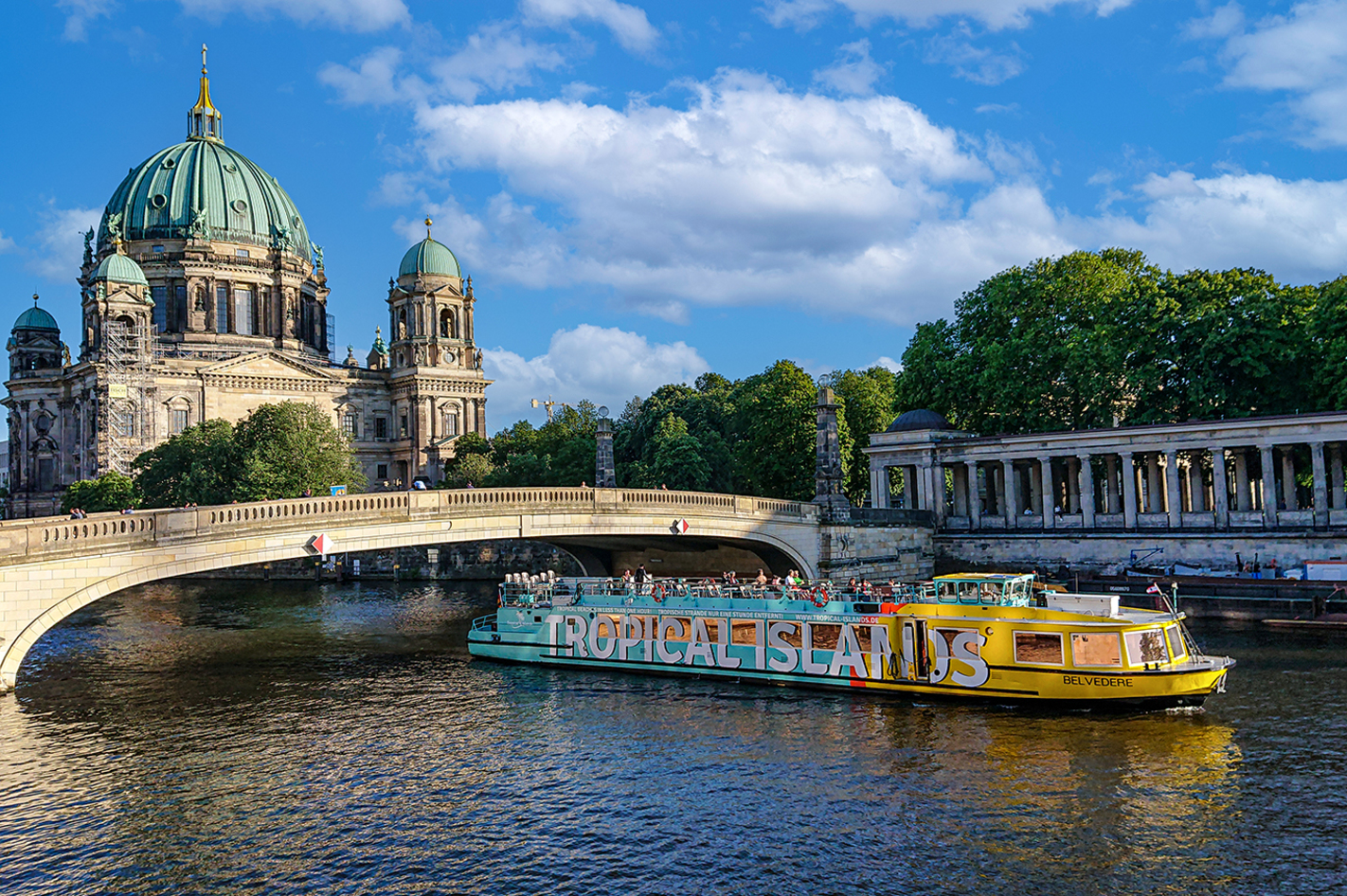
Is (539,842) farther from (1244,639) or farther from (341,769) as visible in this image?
(1244,639)

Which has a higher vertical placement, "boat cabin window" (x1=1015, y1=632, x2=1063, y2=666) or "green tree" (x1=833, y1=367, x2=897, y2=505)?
"green tree" (x1=833, y1=367, x2=897, y2=505)

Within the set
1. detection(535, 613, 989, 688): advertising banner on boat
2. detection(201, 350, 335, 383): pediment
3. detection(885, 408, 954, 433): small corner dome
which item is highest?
detection(201, 350, 335, 383): pediment

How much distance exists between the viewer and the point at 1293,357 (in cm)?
5884

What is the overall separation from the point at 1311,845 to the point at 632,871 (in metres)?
13.2

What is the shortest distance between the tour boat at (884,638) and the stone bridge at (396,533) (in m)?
3.81

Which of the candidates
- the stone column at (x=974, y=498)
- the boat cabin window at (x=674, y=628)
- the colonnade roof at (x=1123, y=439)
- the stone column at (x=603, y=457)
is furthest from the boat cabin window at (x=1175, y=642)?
the stone column at (x=974, y=498)

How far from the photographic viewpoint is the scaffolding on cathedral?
334ft

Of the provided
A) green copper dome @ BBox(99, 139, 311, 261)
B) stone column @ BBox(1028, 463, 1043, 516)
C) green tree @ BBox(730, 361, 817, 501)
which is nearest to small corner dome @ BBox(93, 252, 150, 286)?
green copper dome @ BBox(99, 139, 311, 261)

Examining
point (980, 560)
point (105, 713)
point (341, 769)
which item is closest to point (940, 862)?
point (341, 769)

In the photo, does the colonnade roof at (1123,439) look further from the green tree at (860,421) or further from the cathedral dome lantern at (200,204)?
the cathedral dome lantern at (200,204)

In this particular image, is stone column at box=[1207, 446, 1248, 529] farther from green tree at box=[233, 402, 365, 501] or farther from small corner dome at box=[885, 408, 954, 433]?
green tree at box=[233, 402, 365, 501]

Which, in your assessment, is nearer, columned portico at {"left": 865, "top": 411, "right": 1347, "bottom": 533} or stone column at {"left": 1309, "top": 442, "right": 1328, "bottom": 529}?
stone column at {"left": 1309, "top": 442, "right": 1328, "bottom": 529}

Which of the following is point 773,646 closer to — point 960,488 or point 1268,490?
point 1268,490

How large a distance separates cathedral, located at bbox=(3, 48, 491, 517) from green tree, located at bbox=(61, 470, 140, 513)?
15.5m
